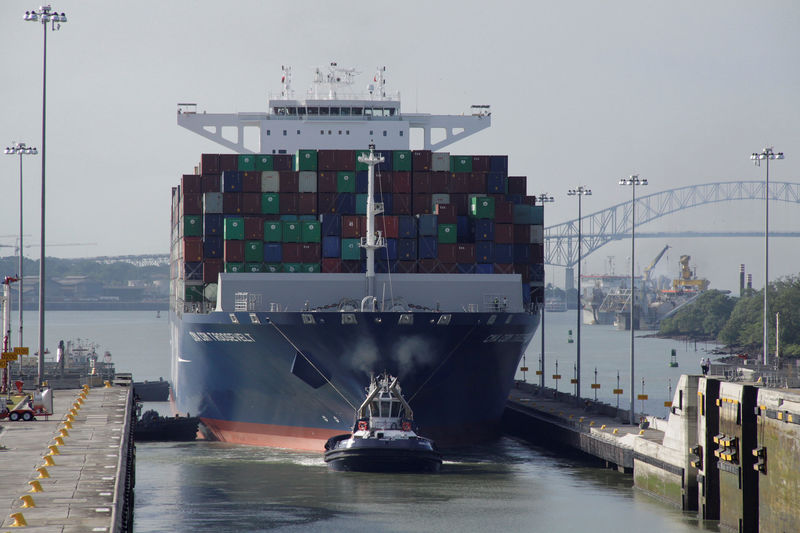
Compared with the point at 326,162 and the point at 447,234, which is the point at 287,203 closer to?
the point at 326,162

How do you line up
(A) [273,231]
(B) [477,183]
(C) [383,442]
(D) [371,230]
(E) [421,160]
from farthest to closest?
1. (B) [477,183]
2. (E) [421,160]
3. (A) [273,231]
4. (D) [371,230]
5. (C) [383,442]

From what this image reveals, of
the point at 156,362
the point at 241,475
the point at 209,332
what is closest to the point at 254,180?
the point at 209,332

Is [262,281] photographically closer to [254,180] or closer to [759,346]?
[254,180]

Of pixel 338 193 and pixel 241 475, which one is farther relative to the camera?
pixel 338 193

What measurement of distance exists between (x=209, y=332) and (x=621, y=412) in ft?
65.5

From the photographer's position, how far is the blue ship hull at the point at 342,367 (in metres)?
48.4

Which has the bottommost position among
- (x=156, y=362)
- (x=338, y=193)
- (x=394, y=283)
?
(x=156, y=362)

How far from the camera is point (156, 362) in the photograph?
132 meters

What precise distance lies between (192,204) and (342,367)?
1515 cm

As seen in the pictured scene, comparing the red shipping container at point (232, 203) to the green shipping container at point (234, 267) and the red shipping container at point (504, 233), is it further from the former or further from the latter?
the red shipping container at point (504, 233)

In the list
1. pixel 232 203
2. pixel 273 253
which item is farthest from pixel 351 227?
pixel 232 203

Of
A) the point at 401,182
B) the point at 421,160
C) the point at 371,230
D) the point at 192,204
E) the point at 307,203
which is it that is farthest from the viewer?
the point at 192,204

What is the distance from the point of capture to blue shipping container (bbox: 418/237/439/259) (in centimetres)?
5516

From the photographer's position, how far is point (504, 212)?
57.4 metres
